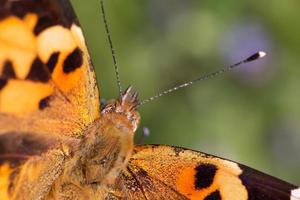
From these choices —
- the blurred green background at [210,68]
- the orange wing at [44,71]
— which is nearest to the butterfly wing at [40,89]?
the orange wing at [44,71]

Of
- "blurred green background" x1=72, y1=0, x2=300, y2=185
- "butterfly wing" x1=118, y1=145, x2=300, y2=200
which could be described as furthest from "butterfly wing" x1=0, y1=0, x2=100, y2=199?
"blurred green background" x1=72, y1=0, x2=300, y2=185

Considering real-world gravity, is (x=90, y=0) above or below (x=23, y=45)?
above

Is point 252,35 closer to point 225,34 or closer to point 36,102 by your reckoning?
point 225,34

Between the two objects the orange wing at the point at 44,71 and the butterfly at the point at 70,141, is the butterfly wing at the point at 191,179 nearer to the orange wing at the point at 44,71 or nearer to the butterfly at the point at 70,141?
the butterfly at the point at 70,141

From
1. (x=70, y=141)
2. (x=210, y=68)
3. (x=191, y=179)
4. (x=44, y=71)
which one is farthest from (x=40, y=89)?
(x=210, y=68)

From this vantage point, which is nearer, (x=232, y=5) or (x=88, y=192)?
(x=88, y=192)

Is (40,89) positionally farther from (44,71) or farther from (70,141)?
(70,141)

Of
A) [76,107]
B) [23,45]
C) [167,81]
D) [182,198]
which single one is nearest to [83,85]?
[76,107]

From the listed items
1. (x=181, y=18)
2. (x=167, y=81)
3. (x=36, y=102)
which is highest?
(x=181, y=18)
